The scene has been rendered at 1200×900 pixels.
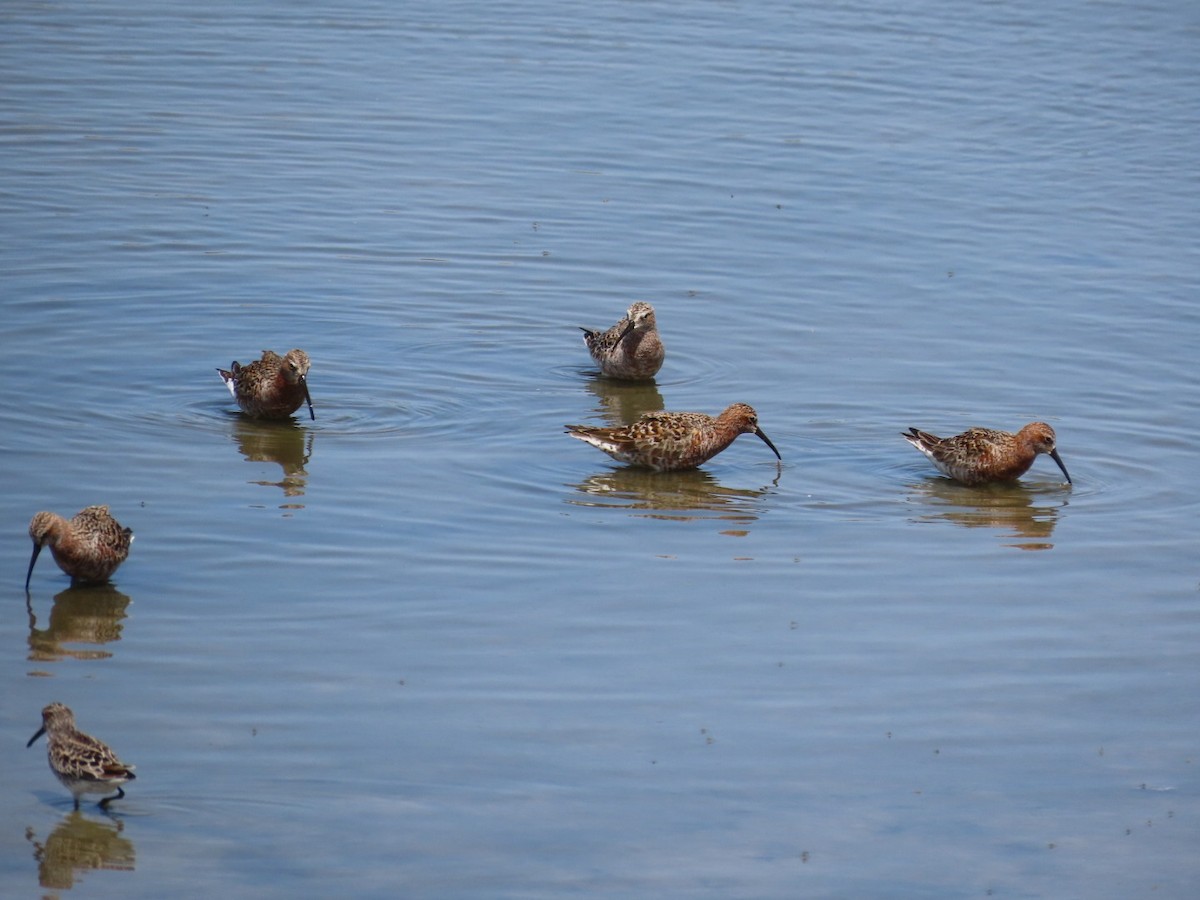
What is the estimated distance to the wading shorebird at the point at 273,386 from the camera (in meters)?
15.6

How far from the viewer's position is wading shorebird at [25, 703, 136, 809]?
8.68 meters

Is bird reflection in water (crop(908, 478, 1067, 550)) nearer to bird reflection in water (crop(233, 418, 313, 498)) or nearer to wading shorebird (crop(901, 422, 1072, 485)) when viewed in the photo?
wading shorebird (crop(901, 422, 1072, 485))

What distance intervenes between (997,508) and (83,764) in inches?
335

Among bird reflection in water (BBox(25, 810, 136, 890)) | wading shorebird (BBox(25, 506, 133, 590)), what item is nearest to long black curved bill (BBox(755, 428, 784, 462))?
wading shorebird (BBox(25, 506, 133, 590))

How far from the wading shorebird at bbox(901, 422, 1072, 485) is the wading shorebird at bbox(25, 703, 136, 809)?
8.31 meters

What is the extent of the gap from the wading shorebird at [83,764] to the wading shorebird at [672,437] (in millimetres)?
6954

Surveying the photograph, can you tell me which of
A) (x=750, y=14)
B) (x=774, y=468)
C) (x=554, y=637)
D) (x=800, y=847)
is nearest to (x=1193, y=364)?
(x=774, y=468)

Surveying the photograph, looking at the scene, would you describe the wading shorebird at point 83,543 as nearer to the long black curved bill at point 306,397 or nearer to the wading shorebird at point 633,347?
the long black curved bill at point 306,397

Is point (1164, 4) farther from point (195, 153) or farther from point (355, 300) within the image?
point (355, 300)

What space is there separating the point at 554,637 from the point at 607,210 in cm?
1353

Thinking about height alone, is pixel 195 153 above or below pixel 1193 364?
above

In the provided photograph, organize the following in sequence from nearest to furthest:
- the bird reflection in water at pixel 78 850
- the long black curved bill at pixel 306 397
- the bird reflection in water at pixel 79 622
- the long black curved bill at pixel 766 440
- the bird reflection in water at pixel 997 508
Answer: the bird reflection in water at pixel 78 850, the bird reflection in water at pixel 79 622, the bird reflection in water at pixel 997 508, the long black curved bill at pixel 766 440, the long black curved bill at pixel 306 397

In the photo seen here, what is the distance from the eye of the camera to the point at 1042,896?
8.84m

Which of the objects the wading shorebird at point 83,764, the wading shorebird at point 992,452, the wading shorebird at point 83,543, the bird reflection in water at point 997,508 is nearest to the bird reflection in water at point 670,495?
the bird reflection in water at point 997,508
